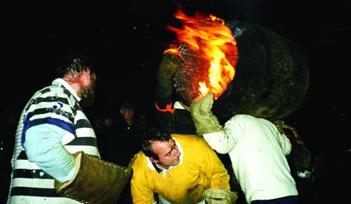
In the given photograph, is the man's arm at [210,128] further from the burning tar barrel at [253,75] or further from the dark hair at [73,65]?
the dark hair at [73,65]

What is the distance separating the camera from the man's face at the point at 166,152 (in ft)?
11.0

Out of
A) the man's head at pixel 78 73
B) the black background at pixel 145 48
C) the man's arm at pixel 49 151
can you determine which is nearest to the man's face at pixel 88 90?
the man's head at pixel 78 73

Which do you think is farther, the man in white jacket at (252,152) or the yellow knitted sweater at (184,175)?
the yellow knitted sweater at (184,175)

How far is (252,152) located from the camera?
117 inches

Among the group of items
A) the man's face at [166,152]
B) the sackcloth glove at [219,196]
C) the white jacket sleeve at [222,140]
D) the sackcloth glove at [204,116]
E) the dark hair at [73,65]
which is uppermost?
the dark hair at [73,65]

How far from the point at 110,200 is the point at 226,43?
2.11 metres

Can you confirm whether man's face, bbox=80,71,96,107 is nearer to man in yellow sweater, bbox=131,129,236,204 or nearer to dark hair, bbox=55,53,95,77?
dark hair, bbox=55,53,95,77

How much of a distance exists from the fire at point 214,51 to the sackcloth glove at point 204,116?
18cm

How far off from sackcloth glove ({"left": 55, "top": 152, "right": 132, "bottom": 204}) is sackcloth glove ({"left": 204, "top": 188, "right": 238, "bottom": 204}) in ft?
3.61

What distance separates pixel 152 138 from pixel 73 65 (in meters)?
1.16

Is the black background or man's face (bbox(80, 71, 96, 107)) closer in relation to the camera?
man's face (bbox(80, 71, 96, 107))

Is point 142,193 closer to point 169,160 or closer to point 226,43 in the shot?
point 169,160

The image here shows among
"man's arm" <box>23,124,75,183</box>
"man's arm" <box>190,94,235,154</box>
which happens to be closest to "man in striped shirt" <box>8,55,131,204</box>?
"man's arm" <box>23,124,75,183</box>

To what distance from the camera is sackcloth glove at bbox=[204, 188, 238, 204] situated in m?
3.42
